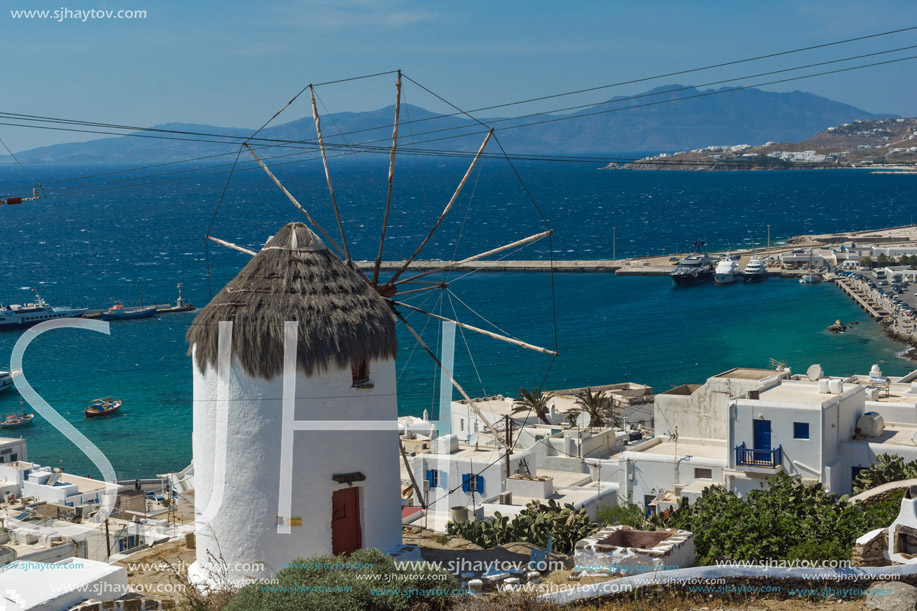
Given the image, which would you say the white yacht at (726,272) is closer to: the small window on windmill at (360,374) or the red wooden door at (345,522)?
the small window on windmill at (360,374)

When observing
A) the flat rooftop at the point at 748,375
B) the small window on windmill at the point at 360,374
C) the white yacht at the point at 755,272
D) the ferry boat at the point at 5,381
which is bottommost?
the ferry boat at the point at 5,381

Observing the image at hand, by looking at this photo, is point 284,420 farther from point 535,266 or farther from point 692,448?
point 535,266

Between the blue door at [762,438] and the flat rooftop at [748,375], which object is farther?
the flat rooftop at [748,375]

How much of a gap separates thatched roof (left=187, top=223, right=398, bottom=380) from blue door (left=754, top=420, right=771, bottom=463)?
1321cm

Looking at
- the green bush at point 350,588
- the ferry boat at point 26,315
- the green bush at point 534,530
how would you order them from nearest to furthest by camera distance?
the green bush at point 350,588, the green bush at point 534,530, the ferry boat at point 26,315

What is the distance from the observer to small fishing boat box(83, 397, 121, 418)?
209ft

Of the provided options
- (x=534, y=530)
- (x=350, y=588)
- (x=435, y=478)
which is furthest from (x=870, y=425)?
(x=350, y=588)

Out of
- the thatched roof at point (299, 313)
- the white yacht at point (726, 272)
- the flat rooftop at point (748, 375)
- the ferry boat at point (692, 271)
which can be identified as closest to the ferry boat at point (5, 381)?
the flat rooftop at point (748, 375)

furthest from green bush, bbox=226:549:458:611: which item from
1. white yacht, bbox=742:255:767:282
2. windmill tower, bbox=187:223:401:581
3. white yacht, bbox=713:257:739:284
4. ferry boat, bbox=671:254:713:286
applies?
white yacht, bbox=742:255:767:282

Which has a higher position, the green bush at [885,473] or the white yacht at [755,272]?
the white yacht at [755,272]

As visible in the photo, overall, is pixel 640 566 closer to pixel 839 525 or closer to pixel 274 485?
pixel 839 525

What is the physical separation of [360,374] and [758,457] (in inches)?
549

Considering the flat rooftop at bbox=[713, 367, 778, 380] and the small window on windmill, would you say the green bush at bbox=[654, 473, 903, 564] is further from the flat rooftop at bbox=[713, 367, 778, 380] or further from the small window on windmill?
the flat rooftop at bbox=[713, 367, 778, 380]

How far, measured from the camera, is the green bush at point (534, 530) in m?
17.4
